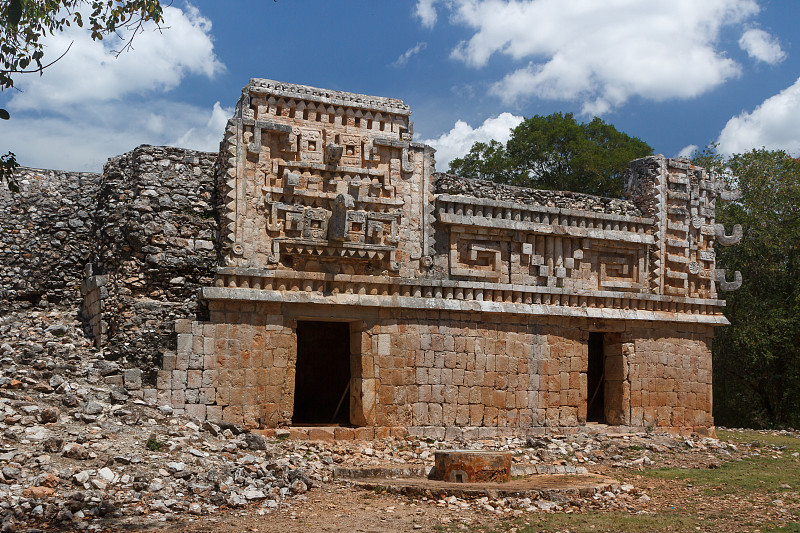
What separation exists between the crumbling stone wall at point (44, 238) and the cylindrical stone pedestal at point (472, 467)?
6229mm

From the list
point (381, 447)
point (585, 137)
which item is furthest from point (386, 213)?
point (585, 137)

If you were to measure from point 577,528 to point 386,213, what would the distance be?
609cm

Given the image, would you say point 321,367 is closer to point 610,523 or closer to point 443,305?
point 443,305

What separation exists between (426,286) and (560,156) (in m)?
15.3

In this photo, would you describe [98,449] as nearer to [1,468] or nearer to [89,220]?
[1,468]

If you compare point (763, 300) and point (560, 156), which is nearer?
point (763, 300)

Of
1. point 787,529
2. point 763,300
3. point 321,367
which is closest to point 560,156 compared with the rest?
point 763,300

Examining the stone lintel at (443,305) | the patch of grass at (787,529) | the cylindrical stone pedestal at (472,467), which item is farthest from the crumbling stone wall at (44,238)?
the patch of grass at (787,529)

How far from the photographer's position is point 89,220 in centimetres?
1215

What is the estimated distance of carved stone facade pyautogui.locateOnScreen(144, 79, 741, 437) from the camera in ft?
36.7

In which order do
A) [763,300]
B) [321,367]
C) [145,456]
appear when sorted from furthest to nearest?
[763,300] → [321,367] → [145,456]

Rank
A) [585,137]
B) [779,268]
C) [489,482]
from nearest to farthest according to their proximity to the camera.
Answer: [489,482] → [779,268] → [585,137]

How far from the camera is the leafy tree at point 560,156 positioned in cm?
2538

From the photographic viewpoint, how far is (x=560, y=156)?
2612 cm
